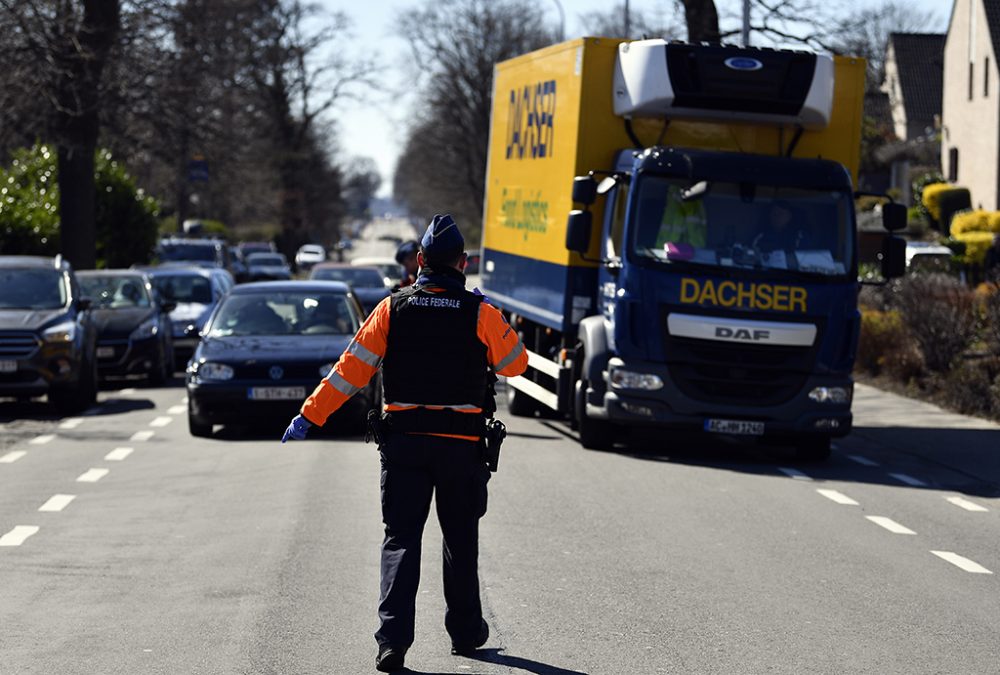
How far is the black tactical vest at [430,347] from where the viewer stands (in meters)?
7.14

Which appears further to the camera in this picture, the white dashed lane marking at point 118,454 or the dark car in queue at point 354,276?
the dark car in queue at point 354,276

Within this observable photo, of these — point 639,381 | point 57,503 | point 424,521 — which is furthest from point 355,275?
point 424,521

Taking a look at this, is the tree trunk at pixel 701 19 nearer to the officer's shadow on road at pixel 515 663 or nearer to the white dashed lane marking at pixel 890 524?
the white dashed lane marking at pixel 890 524

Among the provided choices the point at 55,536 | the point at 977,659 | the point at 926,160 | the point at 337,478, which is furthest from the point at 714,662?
the point at 926,160

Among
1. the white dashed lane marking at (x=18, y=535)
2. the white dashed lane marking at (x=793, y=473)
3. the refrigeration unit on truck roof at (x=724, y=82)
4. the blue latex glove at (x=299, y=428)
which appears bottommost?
the white dashed lane marking at (x=793, y=473)

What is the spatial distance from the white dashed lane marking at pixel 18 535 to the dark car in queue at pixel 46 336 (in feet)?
28.5

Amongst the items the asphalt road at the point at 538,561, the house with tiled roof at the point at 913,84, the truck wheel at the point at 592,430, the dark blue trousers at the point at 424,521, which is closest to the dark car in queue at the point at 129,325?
the asphalt road at the point at 538,561

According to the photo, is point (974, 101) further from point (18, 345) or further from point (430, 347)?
point (430, 347)

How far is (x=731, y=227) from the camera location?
595 inches

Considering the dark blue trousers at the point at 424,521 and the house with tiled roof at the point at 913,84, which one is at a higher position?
the house with tiled roof at the point at 913,84

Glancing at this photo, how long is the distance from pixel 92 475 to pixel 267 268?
4313 centimetres

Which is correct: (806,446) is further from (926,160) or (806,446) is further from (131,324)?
(926,160)

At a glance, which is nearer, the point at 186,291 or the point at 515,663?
the point at 515,663

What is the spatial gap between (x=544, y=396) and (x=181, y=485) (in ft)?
16.9
